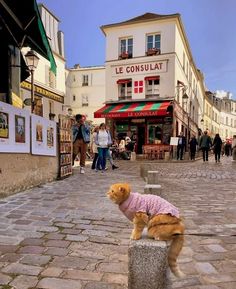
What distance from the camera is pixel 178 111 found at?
92.0 ft

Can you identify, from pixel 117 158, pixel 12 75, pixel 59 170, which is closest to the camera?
pixel 12 75

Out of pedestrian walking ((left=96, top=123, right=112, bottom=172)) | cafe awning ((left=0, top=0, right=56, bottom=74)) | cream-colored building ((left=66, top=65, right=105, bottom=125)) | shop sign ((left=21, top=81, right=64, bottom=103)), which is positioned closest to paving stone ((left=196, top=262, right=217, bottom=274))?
cafe awning ((left=0, top=0, right=56, bottom=74))

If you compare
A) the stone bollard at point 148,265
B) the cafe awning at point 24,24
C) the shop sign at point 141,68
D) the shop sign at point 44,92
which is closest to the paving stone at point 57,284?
the stone bollard at point 148,265

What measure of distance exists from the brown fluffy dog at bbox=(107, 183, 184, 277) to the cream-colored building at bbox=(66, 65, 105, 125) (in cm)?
3975

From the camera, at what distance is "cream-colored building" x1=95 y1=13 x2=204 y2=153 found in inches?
1030

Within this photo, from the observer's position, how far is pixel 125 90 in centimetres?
2805

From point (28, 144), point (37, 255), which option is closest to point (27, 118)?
point (28, 144)

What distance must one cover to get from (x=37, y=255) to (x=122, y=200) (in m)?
1.11

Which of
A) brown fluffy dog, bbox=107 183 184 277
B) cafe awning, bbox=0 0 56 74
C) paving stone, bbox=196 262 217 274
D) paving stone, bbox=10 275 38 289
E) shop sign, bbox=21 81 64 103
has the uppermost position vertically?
shop sign, bbox=21 81 64 103

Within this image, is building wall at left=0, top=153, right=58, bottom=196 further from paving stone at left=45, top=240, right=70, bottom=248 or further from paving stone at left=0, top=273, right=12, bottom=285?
paving stone at left=0, top=273, right=12, bottom=285

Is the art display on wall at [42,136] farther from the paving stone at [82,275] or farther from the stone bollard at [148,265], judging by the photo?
the stone bollard at [148,265]

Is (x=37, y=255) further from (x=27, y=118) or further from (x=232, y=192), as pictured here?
(x=232, y=192)

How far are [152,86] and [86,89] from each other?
1808 cm

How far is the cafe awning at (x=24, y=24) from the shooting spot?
697 centimetres
